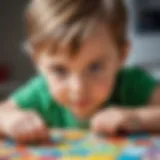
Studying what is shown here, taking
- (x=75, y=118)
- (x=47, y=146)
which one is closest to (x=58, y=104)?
(x=75, y=118)

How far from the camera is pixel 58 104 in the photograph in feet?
1.86

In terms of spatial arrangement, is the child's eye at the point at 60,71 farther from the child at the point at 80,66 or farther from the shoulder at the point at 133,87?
the shoulder at the point at 133,87

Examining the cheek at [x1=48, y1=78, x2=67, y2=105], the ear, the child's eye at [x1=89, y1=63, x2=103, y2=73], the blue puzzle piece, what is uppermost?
the ear

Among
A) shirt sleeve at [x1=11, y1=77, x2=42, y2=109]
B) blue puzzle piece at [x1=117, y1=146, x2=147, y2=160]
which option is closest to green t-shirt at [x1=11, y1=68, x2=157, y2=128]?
shirt sleeve at [x1=11, y1=77, x2=42, y2=109]

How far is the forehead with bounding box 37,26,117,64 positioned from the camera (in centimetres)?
47

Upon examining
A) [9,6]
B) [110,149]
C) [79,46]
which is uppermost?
[9,6]

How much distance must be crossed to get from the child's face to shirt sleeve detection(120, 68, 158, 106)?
0.04 metres

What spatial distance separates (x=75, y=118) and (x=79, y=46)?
13 centimetres

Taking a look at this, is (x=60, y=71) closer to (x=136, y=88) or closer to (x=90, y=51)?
(x=90, y=51)

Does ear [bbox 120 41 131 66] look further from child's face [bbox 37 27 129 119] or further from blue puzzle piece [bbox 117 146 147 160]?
blue puzzle piece [bbox 117 146 147 160]

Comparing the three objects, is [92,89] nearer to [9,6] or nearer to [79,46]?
[79,46]

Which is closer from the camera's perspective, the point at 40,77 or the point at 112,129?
the point at 112,129

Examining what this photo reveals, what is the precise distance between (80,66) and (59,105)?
0.35ft

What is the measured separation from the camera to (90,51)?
0.48 metres
